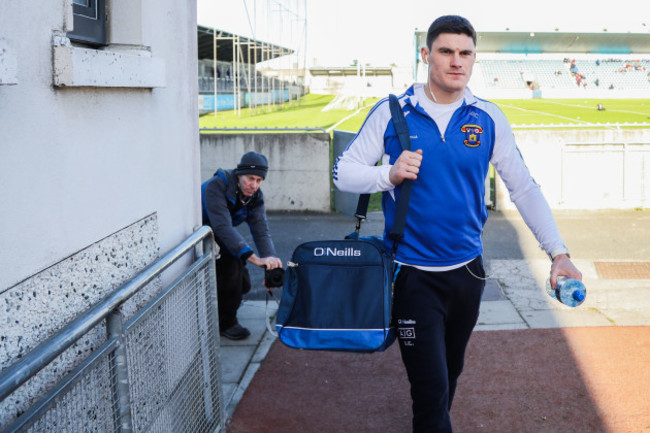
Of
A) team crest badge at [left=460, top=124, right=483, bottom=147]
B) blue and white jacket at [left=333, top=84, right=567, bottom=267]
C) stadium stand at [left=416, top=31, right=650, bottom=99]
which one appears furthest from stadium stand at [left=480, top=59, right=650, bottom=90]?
team crest badge at [left=460, top=124, right=483, bottom=147]

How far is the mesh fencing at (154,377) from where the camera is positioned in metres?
2.27

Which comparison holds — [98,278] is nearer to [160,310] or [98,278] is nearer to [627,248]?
[160,310]

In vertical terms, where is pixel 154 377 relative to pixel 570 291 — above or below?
below

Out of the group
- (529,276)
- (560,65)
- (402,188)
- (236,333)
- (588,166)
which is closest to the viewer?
(402,188)

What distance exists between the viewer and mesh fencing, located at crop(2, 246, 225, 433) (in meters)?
2.27

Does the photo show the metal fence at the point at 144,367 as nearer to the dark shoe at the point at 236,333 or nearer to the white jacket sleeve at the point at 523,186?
the white jacket sleeve at the point at 523,186

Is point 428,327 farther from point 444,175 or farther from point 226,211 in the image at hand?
point 226,211

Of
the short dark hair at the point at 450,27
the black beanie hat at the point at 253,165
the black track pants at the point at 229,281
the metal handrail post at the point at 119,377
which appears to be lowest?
the black track pants at the point at 229,281

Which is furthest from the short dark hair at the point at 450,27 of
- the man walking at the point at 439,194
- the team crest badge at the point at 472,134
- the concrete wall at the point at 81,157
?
the concrete wall at the point at 81,157

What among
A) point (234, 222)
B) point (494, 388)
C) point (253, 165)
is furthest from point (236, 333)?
point (494, 388)

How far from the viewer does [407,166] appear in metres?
3.02

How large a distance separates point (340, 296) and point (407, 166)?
699 millimetres

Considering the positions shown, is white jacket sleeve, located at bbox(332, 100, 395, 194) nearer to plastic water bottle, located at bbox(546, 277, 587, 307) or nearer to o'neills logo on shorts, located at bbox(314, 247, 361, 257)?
o'neills logo on shorts, located at bbox(314, 247, 361, 257)

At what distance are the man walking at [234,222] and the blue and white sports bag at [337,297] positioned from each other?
5.55 ft
